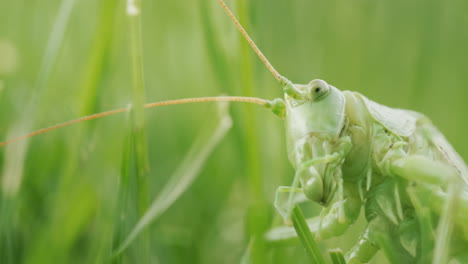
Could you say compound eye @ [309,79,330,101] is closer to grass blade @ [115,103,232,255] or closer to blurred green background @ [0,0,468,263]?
blurred green background @ [0,0,468,263]

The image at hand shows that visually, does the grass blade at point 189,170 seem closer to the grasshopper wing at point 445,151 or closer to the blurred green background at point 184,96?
the blurred green background at point 184,96

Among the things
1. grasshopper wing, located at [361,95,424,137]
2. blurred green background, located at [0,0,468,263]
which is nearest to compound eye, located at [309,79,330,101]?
grasshopper wing, located at [361,95,424,137]

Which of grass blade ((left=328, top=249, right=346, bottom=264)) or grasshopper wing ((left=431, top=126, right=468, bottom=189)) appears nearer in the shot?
grass blade ((left=328, top=249, right=346, bottom=264))

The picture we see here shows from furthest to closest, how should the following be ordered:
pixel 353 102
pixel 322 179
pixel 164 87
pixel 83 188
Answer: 1. pixel 164 87
2. pixel 83 188
3. pixel 353 102
4. pixel 322 179

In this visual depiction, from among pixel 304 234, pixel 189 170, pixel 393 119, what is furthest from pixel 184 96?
pixel 304 234

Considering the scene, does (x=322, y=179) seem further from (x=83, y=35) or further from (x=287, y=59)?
(x=83, y=35)

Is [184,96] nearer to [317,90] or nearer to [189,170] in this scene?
[189,170]

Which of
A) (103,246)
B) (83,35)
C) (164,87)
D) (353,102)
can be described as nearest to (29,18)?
(83,35)
